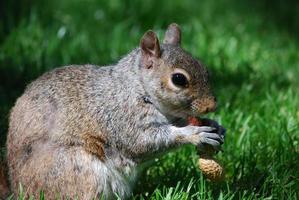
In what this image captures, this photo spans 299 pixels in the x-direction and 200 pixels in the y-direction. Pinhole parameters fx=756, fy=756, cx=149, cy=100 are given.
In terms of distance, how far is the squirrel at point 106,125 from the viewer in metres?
3.79

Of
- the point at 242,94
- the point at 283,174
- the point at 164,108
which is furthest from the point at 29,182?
the point at 242,94

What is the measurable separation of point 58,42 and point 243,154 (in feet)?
7.45

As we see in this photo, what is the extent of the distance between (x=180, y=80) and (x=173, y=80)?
0.04m

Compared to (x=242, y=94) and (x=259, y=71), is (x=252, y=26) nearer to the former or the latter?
(x=259, y=71)

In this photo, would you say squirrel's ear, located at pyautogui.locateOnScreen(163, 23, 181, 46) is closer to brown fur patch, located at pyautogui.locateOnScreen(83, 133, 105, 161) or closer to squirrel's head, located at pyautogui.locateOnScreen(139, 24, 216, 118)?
squirrel's head, located at pyautogui.locateOnScreen(139, 24, 216, 118)

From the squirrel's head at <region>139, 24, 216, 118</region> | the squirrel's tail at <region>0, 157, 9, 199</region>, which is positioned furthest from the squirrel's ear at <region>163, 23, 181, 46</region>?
the squirrel's tail at <region>0, 157, 9, 199</region>

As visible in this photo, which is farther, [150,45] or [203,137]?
[150,45]

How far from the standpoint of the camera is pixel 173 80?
155 inches

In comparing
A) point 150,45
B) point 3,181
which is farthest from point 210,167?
point 3,181

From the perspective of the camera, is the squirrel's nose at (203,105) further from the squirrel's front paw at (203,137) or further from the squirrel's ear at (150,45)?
the squirrel's ear at (150,45)

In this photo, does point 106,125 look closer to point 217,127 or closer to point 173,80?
point 173,80

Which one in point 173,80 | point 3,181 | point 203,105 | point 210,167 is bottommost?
point 3,181

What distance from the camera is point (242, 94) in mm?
5547

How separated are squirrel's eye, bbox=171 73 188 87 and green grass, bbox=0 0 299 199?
52 cm
